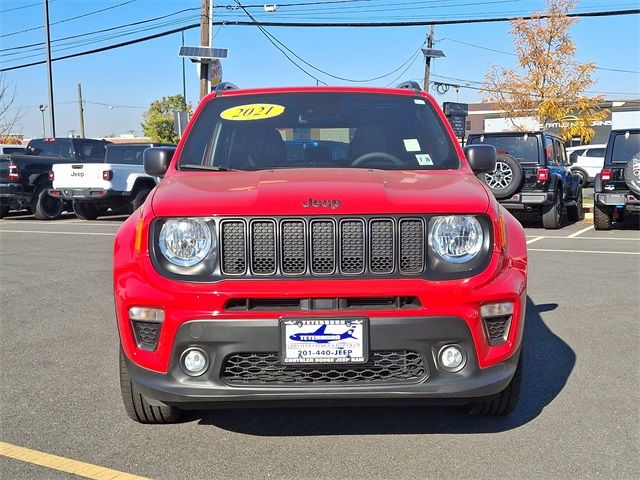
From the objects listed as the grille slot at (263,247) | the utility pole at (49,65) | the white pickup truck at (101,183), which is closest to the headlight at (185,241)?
the grille slot at (263,247)

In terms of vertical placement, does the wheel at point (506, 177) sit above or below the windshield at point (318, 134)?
below

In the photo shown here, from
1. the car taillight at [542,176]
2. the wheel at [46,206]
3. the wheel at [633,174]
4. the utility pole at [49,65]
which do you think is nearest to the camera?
the wheel at [633,174]

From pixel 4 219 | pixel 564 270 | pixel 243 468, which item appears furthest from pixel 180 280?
pixel 4 219

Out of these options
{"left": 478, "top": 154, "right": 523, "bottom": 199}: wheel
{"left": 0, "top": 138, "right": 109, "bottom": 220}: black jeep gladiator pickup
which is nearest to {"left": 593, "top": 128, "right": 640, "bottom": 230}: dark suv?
{"left": 478, "top": 154, "right": 523, "bottom": 199}: wheel

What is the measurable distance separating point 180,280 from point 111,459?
3.03ft

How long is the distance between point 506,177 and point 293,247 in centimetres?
1045

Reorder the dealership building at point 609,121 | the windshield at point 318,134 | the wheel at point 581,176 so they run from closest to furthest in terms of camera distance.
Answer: the windshield at point 318,134 → the wheel at point 581,176 → the dealership building at point 609,121

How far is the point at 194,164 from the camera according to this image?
432 cm


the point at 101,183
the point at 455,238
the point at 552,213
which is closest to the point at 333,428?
the point at 455,238

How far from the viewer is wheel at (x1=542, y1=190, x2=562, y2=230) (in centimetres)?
1407

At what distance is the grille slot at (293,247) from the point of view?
10.5 ft

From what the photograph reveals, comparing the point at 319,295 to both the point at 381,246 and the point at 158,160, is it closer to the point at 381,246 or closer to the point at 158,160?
the point at 381,246

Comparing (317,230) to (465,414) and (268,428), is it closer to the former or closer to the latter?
(268,428)

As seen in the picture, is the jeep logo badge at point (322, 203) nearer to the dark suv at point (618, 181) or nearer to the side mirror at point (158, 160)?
the side mirror at point (158, 160)
